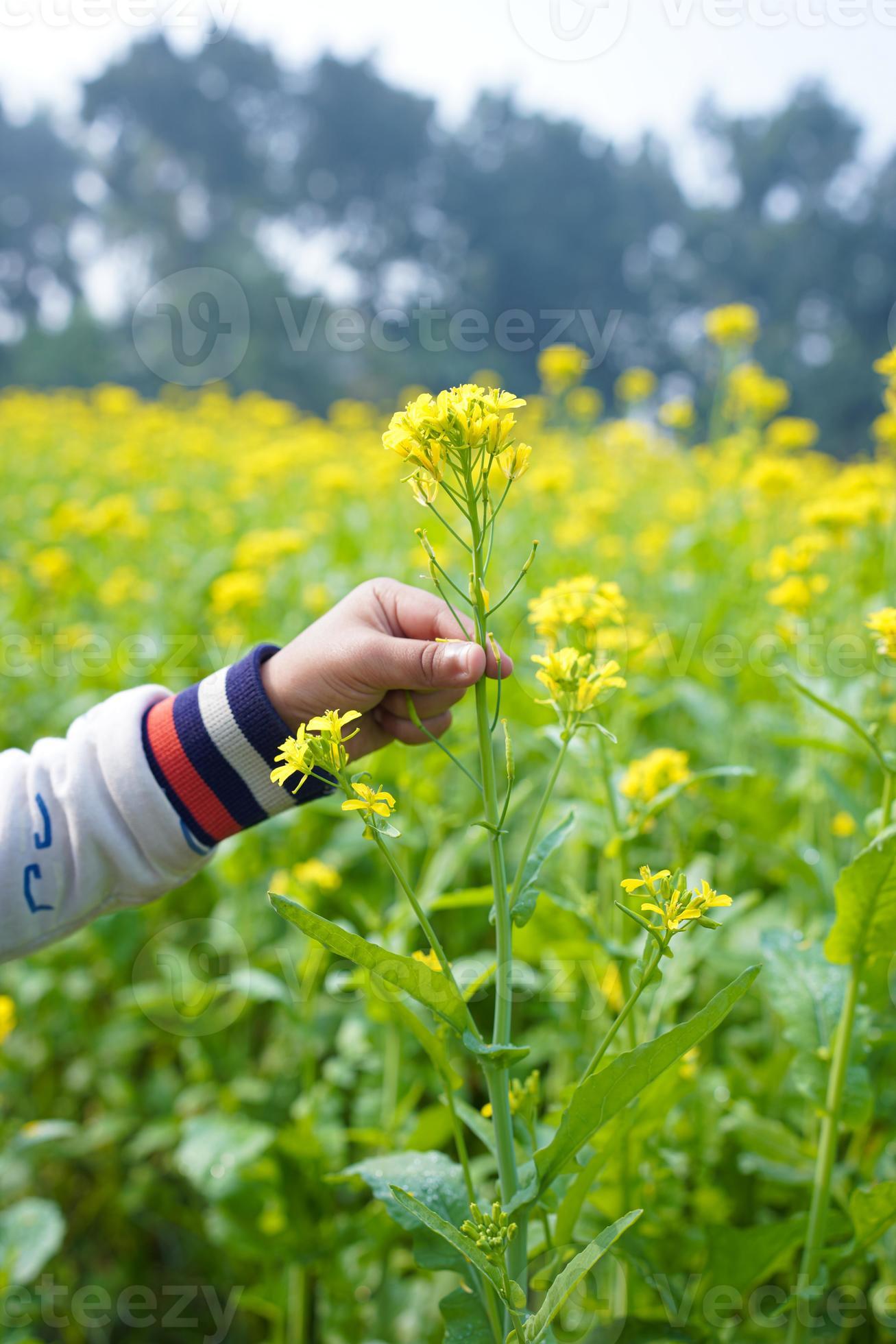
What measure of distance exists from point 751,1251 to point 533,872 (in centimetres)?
62

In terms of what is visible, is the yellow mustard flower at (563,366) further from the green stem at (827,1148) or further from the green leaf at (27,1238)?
the green leaf at (27,1238)

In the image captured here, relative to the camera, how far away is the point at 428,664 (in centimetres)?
88

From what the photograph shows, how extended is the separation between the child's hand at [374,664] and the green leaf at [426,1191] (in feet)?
1.44

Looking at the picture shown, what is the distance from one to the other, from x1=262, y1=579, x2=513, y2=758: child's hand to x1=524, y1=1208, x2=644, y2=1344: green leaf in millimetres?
437

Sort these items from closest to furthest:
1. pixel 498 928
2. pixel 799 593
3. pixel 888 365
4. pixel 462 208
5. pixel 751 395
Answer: pixel 498 928
pixel 799 593
pixel 888 365
pixel 751 395
pixel 462 208

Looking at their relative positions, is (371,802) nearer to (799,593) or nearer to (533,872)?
(533,872)

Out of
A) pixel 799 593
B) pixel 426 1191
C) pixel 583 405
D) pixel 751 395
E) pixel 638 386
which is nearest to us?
pixel 426 1191

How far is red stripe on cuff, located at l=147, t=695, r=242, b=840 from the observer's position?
1108 mm

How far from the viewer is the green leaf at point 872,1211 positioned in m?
0.98

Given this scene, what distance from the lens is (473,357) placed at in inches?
805

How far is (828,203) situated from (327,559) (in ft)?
97.3

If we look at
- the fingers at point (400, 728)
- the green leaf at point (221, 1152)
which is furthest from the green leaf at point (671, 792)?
the green leaf at point (221, 1152)

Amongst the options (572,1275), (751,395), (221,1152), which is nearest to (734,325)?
(751,395)

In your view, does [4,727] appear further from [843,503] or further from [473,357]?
[473,357]
